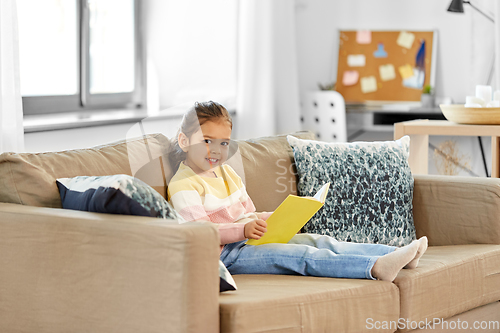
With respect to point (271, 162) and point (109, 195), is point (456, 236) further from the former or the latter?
point (109, 195)

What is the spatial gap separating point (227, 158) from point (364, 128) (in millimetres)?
2262

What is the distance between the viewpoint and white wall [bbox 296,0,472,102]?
4.00m

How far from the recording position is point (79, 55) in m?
3.15

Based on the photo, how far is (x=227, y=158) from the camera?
1.91m

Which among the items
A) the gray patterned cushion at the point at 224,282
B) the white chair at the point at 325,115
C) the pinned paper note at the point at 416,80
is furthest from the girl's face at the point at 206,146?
the pinned paper note at the point at 416,80

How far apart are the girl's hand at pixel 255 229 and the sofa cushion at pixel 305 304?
0.11 metres

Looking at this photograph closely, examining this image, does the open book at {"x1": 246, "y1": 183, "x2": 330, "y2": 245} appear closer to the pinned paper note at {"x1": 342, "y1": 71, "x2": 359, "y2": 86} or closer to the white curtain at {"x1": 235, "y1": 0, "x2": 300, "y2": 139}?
the white curtain at {"x1": 235, "y1": 0, "x2": 300, "y2": 139}

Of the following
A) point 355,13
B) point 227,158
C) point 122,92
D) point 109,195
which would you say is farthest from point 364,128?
point 109,195

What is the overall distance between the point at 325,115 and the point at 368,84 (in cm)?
51

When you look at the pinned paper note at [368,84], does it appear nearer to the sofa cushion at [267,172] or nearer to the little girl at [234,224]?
the sofa cushion at [267,172]

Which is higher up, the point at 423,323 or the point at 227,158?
the point at 227,158

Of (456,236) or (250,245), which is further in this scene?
(456,236)

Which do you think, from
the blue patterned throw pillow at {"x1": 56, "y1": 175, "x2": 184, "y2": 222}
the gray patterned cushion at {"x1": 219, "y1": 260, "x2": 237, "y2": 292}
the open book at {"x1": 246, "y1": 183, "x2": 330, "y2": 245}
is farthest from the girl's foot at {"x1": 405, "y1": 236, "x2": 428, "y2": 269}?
the blue patterned throw pillow at {"x1": 56, "y1": 175, "x2": 184, "y2": 222}

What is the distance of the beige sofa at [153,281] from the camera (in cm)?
128
